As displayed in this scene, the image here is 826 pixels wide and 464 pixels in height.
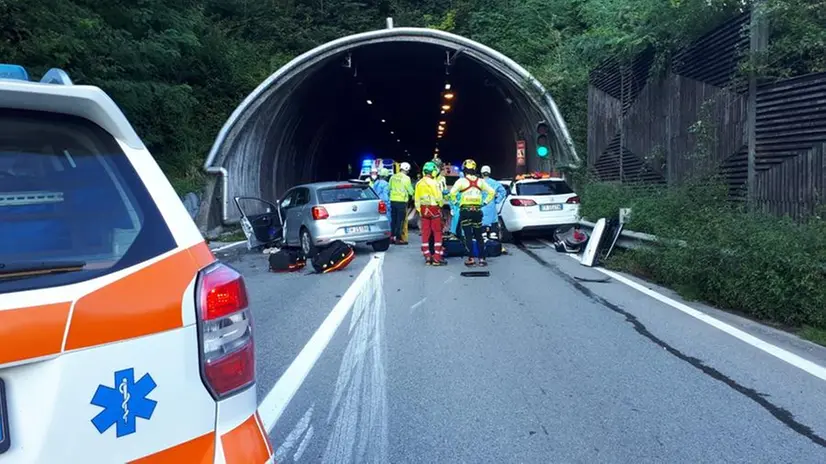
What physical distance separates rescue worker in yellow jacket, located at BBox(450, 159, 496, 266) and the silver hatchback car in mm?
2710

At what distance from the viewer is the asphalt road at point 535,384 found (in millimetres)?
4297

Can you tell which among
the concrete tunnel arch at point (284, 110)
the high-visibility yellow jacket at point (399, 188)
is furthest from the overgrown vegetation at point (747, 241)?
the concrete tunnel arch at point (284, 110)

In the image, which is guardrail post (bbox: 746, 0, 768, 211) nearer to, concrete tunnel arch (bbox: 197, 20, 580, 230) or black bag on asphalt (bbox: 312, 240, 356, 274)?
black bag on asphalt (bbox: 312, 240, 356, 274)

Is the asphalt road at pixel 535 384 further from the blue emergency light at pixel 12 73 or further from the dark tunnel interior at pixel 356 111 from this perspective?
the dark tunnel interior at pixel 356 111

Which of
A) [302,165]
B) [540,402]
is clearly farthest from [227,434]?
[302,165]

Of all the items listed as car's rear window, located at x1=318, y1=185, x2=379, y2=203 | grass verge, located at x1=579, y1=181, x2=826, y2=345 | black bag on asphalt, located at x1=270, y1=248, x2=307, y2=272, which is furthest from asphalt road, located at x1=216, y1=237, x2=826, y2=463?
car's rear window, located at x1=318, y1=185, x2=379, y2=203

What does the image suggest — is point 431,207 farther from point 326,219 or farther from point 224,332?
point 224,332

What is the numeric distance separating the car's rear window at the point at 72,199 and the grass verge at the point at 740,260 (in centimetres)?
675

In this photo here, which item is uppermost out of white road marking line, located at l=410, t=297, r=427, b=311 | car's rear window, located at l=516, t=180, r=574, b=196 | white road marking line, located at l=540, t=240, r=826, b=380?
car's rear window, located at l=516, t=180, r=574, b=196

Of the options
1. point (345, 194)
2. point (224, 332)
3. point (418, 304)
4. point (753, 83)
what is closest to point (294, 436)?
point (224, 332)

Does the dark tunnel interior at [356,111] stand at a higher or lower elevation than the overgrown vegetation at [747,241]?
higher

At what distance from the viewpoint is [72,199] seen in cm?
222

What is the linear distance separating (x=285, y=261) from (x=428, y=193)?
2943 mm

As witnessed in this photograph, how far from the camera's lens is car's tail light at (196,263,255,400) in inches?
86.0
